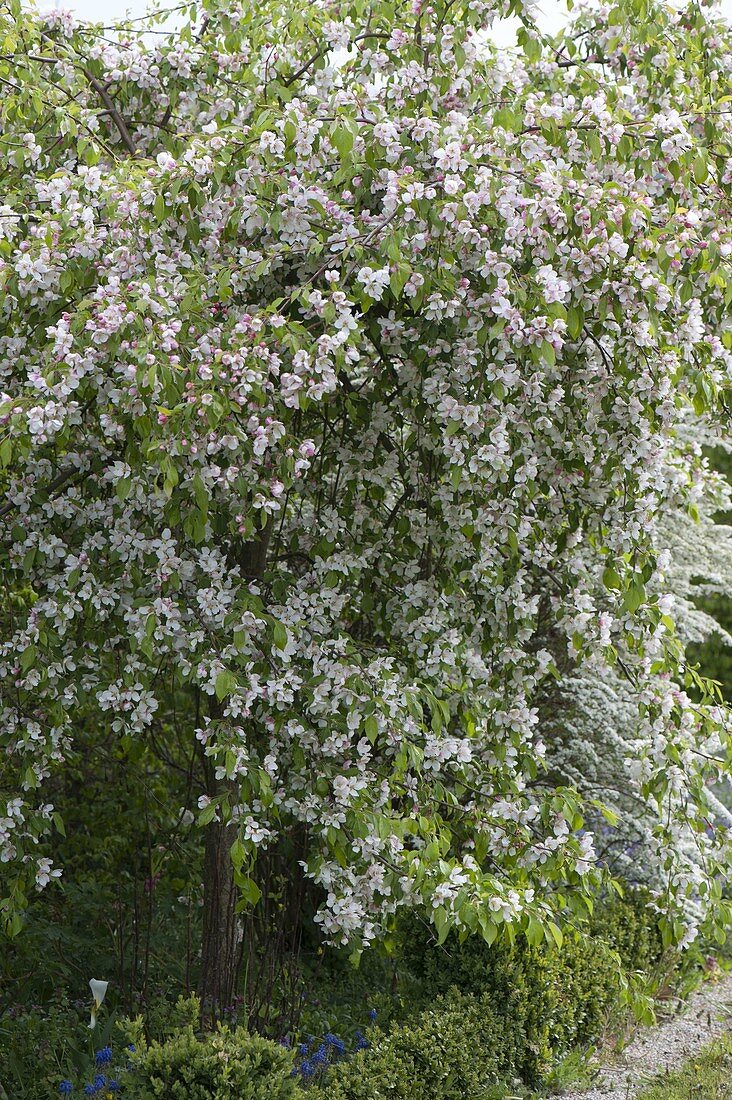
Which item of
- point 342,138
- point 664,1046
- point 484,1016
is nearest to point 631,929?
Result: point 664,1046

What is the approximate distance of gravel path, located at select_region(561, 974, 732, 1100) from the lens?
4.00 meters

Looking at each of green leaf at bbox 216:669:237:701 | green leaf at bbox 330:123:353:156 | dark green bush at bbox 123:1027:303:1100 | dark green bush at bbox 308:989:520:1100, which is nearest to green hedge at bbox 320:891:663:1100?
dark green bush at bbox 308:989:520:1100

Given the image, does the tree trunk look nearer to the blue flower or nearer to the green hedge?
the blue flower

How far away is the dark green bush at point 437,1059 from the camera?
10.6ft

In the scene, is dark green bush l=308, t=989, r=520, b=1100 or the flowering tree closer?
the flowering tree

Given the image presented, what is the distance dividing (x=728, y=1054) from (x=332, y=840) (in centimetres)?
212

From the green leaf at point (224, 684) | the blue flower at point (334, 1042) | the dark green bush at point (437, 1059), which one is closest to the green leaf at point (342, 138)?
the green leaf at point (224, 684)

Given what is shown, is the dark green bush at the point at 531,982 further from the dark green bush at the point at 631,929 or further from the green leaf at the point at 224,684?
the green leaf at the point at 224,684

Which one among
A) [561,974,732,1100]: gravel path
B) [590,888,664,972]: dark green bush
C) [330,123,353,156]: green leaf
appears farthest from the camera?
[590,888,664,972]: dark green bush

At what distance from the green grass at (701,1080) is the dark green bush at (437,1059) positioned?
1.72 ft

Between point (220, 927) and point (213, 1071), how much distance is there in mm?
934

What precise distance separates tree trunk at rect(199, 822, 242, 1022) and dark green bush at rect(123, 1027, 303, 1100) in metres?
0.81

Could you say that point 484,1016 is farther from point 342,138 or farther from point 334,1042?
point 342,138

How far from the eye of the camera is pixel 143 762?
5234mm
